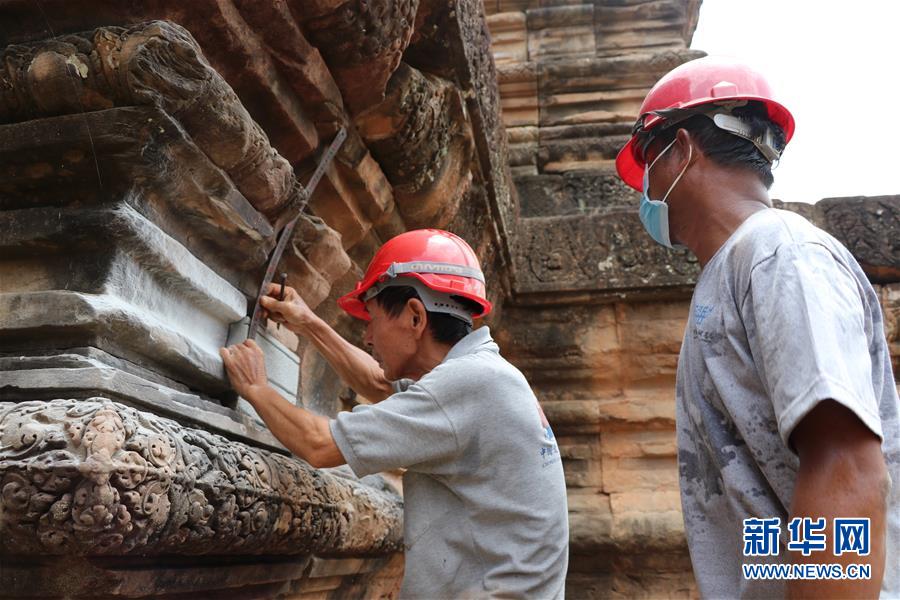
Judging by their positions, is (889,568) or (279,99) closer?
(889,568)

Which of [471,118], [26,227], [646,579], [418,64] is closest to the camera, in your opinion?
[26,227]

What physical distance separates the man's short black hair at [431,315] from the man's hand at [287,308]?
0.15m

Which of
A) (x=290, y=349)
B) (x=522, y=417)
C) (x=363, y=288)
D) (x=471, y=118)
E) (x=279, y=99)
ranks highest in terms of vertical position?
(x=471, y=118)

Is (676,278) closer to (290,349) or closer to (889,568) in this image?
(290,349)

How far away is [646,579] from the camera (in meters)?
2.66

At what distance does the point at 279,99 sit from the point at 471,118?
79cm

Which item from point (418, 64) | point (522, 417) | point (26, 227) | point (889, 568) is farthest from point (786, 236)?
point (418, 64)

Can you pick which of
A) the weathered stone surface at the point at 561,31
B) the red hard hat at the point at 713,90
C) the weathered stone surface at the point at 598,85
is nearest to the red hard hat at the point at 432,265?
the red hard hat at the point at 713,90

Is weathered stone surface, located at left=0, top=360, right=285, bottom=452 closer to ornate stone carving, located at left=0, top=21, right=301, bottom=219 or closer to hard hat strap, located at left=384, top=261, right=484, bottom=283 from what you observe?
ornate stone carving, located at left=0, top=21, right=301, bottom=219

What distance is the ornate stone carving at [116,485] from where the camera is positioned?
27.9 inches

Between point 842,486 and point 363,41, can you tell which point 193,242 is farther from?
point 842,486

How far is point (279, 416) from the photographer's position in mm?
1166

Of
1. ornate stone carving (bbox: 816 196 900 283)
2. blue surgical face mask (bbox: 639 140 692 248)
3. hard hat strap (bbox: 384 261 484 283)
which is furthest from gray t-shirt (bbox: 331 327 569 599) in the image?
ornate stone carving (bbox: 816 196 900 283)

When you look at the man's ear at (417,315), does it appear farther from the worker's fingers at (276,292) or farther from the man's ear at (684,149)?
the man's ear at (684,149)
